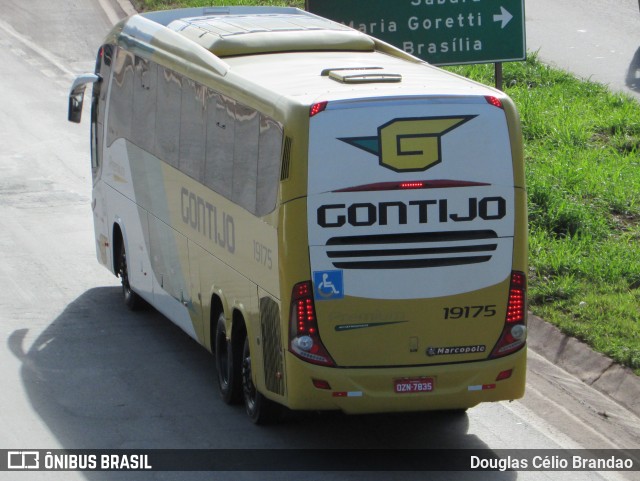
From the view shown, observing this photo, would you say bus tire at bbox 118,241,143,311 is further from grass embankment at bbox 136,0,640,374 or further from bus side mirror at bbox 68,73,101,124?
grass embankment at bbox 136,0,640,374

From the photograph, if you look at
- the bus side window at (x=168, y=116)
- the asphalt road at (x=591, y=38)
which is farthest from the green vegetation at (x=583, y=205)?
the bus side window at (x=168, y=116)

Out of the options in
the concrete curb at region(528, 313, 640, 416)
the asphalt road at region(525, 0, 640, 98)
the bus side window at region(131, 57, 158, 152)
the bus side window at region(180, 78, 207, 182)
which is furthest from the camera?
the asphalt road at region(525, 0, 640, 98)

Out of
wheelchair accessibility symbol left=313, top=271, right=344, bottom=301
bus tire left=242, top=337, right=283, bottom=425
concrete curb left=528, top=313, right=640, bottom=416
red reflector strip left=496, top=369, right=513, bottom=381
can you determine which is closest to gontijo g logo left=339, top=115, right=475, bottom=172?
wheelchair accessibility symbol left=313, top=271, right=344, bottom=301

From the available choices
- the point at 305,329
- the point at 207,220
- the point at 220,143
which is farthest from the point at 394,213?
the point at 207,220

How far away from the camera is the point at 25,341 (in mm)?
14016

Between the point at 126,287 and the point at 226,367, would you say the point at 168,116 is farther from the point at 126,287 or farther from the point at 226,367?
the point at 126,287

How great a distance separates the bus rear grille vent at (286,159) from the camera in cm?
993

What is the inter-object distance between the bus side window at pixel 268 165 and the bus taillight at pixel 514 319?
1.98 meters

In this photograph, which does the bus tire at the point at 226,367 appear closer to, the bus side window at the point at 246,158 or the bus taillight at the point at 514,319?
the bus side window at the point at 246,158

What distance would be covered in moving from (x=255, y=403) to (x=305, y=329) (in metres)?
1.56

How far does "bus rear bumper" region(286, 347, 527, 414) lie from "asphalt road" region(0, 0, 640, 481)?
56 centimetres

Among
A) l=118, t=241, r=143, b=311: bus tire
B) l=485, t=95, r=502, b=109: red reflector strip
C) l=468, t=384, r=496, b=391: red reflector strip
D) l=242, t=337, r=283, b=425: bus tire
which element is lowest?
l=118, t=241, r=143, b=311: bus tire

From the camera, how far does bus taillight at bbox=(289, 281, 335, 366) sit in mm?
9969

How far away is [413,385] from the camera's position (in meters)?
10.1
